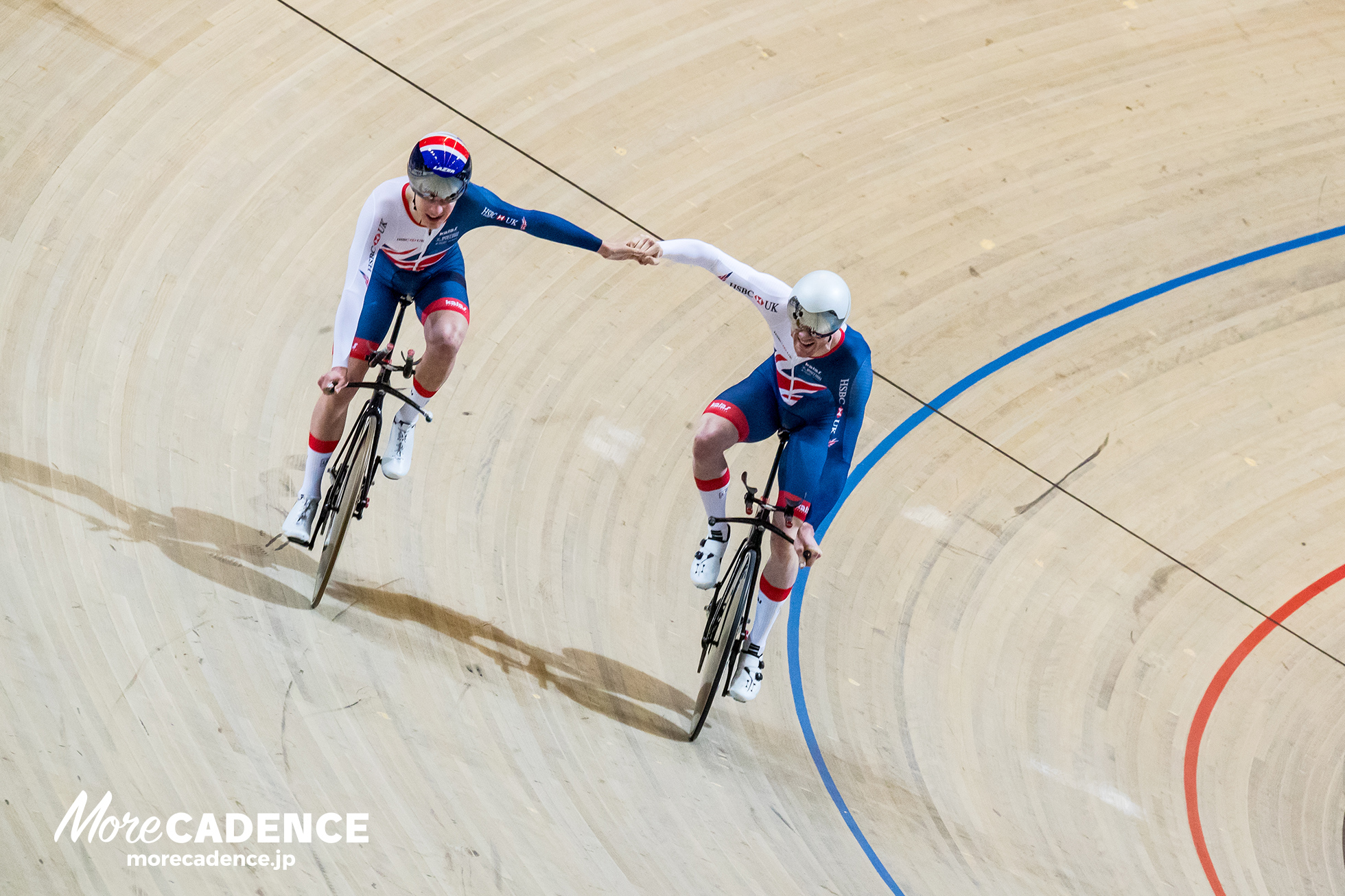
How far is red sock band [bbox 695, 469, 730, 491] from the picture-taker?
14.0 feet

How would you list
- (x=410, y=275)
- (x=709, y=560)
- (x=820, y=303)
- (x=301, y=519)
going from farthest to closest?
(x=709, y=560) < (x=301, y=519) < (x=410, y=275) < (x=820, y=303)

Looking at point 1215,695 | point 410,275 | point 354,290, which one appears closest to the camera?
point 354,290

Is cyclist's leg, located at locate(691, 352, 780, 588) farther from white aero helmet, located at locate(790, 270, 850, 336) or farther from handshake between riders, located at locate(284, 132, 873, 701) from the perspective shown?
white aero helmet, located at locate(790, 270, 850, 336)

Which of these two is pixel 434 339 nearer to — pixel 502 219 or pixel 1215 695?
pixel 502 219

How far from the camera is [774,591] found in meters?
4.21

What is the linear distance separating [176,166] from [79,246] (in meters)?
0.70

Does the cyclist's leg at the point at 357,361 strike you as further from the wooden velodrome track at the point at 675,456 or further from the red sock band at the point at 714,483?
the red sock band at the point at 714,483

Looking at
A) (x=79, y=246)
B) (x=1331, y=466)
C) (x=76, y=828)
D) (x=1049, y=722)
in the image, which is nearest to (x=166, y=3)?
(x=79, y=246)

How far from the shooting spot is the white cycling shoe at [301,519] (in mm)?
4230

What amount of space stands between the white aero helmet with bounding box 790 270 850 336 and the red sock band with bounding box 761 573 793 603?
0.95 m

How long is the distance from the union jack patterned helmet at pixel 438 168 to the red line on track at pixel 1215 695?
149 inches

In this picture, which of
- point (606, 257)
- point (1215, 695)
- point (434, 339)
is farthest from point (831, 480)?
point (1215, 695)

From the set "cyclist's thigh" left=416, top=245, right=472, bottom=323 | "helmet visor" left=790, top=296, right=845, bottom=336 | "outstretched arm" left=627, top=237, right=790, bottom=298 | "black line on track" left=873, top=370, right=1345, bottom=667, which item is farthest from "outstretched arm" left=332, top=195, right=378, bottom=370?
"black line on track" left=873, top=370, right=1345, bottom=667

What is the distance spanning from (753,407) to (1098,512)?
251 cm
